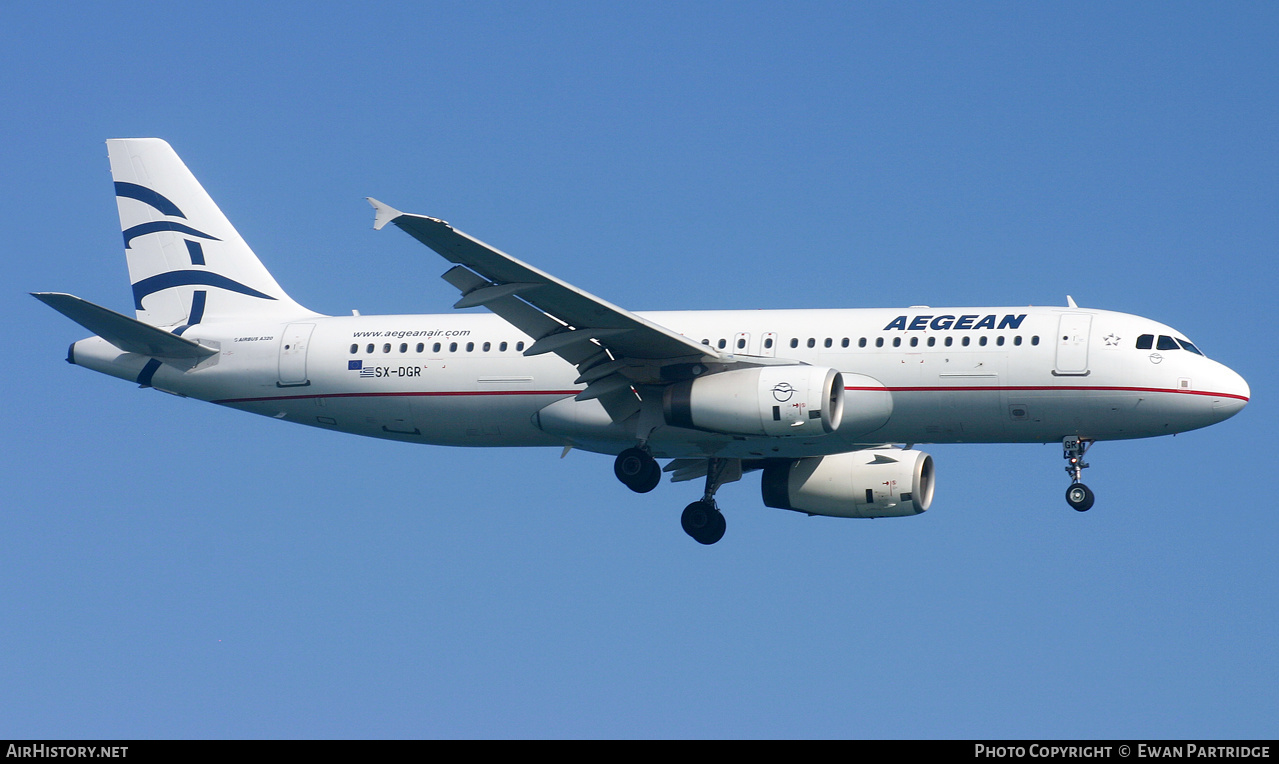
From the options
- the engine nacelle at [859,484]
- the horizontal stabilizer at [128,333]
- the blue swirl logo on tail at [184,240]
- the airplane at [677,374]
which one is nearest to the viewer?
the airplane at [677,374]

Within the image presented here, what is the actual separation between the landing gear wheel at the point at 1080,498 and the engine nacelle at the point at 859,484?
417 cm

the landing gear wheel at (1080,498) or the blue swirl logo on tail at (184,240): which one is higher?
the blue swirl logo on tail at (184,240)

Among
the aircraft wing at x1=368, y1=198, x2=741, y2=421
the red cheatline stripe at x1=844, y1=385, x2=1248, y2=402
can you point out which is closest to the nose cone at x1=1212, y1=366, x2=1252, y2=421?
the red cheatline stripe at x1=844, y1=385, x2=1248, y2=402

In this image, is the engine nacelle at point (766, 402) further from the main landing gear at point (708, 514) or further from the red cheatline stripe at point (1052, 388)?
the main landing gear at point (708, 514)

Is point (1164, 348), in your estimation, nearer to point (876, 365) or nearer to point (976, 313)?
point (976, 313)

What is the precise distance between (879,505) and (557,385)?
8.35 meters

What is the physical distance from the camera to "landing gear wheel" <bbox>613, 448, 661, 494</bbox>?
35.3 meters

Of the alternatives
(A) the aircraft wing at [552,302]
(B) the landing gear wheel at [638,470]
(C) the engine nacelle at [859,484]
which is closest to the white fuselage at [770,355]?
(B) the landing gear wheel at [638,470]

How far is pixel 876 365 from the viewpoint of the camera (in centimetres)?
3400

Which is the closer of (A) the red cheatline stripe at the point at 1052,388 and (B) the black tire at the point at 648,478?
(A) the red cheatline stripe at the point at 1052,388

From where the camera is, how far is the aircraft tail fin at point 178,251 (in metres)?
40.4
